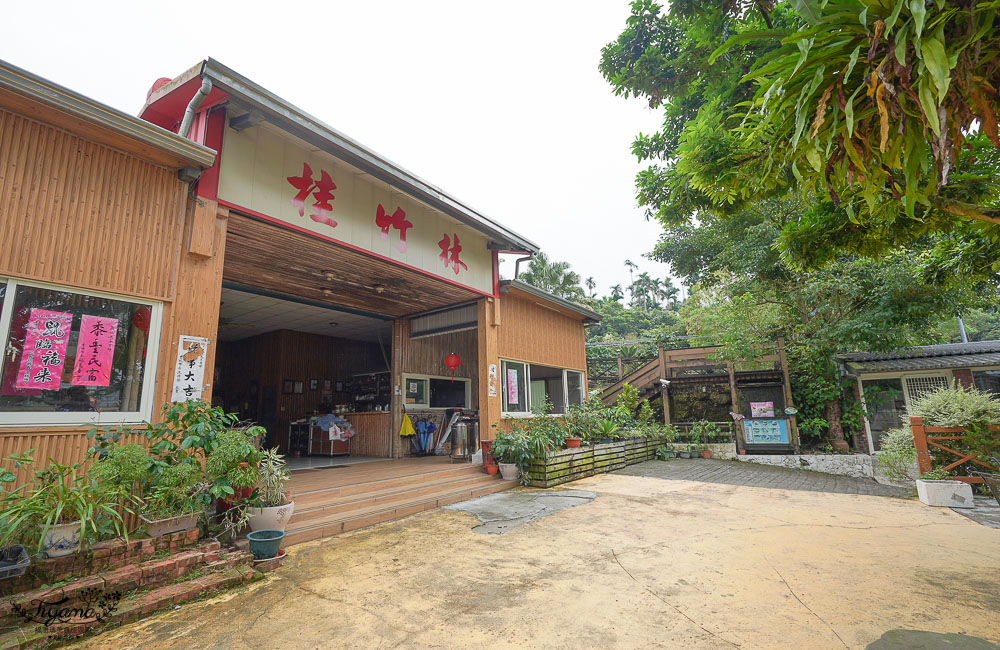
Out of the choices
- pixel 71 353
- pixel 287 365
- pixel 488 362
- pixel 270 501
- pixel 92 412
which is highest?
pixel 287 365

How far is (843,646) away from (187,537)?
4.24 meters

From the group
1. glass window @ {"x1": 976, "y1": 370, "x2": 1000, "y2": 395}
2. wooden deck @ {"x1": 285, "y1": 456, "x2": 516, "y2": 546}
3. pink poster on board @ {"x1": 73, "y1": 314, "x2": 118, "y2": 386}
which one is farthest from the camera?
glass window @ {"x1": 976, "y1": 370, "x2": 1000, "y2": 395}

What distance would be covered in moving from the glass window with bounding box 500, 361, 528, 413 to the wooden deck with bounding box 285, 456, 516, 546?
1.50 meters

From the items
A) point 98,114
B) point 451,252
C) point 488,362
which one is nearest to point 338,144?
point 98,114

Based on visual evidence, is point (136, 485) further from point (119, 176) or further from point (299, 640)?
point (119, 176)

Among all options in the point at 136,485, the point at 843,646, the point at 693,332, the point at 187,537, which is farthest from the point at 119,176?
the point at 693,332

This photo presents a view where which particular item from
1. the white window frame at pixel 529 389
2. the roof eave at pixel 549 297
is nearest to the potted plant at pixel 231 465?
the white window frame at pixel 529 389

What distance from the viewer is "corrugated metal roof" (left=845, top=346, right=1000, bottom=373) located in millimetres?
9125

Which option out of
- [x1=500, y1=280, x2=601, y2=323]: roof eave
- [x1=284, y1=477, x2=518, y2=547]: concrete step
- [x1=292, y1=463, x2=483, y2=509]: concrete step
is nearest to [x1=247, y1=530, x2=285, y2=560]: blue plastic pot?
[x1=284, y1=477, x2=518, y2=547]: concrete step

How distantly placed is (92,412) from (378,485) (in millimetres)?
3084

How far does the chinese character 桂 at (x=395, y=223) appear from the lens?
601 centimetres

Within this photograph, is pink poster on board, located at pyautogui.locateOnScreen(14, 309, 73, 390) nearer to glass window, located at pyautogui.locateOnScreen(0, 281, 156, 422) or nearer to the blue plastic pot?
glass window, located at pyautogui.locateOnScreen(0, 281, 156, 422)

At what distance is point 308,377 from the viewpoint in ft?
36.8

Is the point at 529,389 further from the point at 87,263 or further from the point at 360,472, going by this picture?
the point at 87,263
